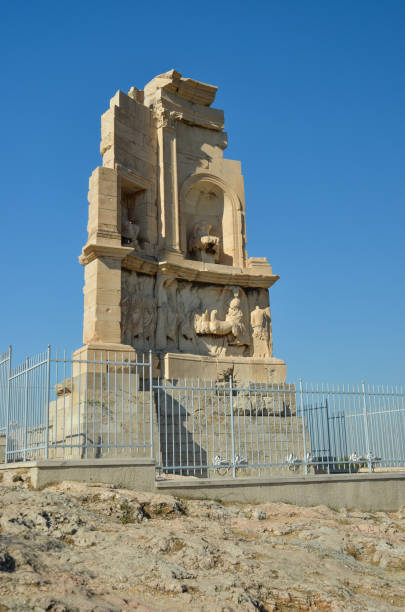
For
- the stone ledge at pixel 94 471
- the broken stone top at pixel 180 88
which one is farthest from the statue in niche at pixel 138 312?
the stone ledge at pixel 94 471

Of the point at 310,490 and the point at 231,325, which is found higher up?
the point at 231,325

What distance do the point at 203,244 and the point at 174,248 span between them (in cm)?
130

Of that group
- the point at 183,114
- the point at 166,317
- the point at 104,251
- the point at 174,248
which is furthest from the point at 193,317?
the point at 183,114

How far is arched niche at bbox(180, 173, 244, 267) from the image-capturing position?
58.1 feet

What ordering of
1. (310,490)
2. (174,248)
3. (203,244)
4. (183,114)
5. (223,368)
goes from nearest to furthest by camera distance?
(310,490) → (223,368) → (174,248) → (203,244) → (183,114)

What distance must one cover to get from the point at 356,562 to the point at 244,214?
12.8m

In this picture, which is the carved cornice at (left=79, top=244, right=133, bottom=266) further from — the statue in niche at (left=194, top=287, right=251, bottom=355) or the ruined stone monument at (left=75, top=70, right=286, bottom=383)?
the statue in niche at (left=194, top=287, right=251, bottom=355)

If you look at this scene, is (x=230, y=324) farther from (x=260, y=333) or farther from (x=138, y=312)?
(x=138, y=312)

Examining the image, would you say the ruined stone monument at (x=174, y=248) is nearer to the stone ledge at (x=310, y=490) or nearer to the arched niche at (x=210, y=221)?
the arched niche at (x=210, y=221)

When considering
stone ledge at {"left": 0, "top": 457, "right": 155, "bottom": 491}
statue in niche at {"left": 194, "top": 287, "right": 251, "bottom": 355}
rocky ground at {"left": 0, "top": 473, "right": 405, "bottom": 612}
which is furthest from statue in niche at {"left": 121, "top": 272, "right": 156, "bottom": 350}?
rocky ground at {"left": 0, "top": 473, "right": 405, "bottom": 612}

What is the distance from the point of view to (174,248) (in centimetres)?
1655

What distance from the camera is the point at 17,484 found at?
8531 millimetres

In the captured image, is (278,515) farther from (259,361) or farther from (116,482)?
(259,361)

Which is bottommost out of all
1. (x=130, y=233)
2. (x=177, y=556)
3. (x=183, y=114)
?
(x=177, y=556)
